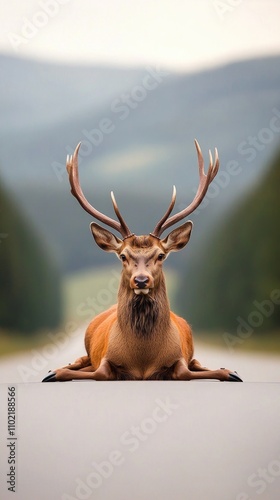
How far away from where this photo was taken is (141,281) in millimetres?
4695

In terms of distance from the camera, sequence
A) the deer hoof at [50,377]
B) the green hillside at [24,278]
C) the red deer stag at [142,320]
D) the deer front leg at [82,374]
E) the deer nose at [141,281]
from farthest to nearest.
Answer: the green hillside at [24,278], the deer hoof at [50,377], the deer front leg at [82,374], the red deer stag at [142,320], the deer nose at [141,281]

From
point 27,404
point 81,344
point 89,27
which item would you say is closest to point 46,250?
point 81,344

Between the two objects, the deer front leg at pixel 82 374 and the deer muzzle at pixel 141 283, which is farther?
the deer front leg at pixel 82 374

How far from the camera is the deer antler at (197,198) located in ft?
16.4

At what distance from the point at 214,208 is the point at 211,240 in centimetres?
19

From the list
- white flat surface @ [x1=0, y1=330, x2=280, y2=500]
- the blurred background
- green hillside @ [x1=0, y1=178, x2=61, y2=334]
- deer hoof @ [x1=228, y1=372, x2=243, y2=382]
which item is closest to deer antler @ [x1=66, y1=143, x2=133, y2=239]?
the blurred background

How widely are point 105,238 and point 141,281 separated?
415 mm

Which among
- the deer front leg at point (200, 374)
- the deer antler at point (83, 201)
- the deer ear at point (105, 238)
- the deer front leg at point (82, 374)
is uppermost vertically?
the deer antler at point (83, 201)

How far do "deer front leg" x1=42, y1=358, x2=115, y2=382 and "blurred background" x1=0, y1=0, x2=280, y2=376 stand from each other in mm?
502

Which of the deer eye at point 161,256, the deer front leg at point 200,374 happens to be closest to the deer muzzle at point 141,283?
the deer eye at point 161,256

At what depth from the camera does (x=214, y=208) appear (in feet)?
18.1

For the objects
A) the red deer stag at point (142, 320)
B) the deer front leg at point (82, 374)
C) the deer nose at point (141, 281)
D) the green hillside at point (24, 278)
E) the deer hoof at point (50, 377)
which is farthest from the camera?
the green hillside at point (24, 278)

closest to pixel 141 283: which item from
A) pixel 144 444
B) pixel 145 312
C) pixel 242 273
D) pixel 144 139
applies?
pixel 145 312

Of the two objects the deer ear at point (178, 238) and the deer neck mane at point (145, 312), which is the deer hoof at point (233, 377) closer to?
the deer neck mane at point (145, 312)
